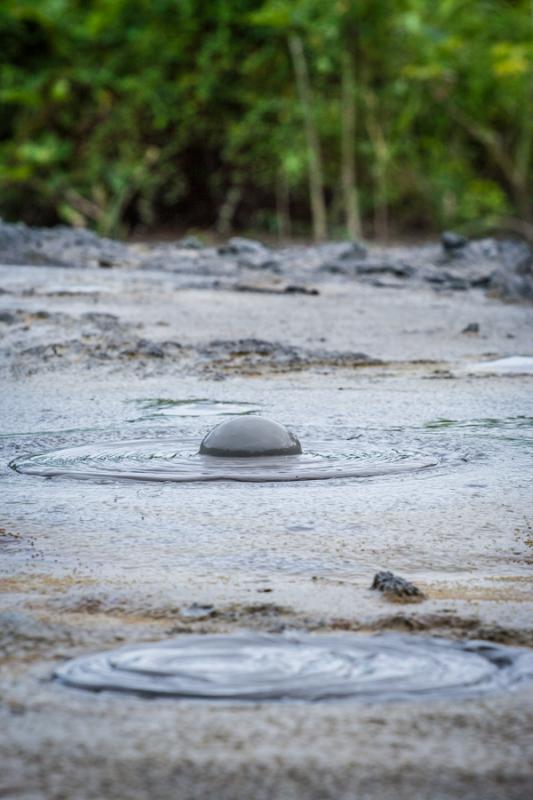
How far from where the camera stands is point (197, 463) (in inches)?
167

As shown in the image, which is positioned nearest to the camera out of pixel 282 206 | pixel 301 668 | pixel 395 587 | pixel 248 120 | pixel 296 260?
pixel 301 668

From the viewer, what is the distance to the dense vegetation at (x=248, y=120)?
52.1 feet

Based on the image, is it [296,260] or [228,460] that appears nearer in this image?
[228,460]

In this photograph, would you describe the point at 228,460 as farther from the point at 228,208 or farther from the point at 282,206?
the point at 228,208

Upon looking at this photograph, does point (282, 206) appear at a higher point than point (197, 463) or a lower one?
higher

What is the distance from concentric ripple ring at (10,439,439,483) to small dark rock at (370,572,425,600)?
122 cm

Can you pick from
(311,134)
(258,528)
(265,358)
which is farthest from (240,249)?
(258,528)

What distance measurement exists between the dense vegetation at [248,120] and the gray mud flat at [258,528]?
7776 mm

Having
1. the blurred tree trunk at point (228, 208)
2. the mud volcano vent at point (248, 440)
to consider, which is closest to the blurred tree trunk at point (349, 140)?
the blurred tree trunk at point (228, 208)

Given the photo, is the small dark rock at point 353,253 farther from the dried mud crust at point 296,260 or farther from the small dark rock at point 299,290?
the small dark rock at point 299,290

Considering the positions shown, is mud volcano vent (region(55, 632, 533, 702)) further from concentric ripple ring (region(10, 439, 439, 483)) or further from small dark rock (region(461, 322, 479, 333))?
small dark rock (region(461, 322, 479, 333))

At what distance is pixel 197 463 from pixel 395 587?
1546 mm

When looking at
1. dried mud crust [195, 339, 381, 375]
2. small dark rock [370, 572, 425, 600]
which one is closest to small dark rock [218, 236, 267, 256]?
dried mud crust [195, 339, 381, 375]

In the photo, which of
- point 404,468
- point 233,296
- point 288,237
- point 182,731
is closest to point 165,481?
point 404,468
